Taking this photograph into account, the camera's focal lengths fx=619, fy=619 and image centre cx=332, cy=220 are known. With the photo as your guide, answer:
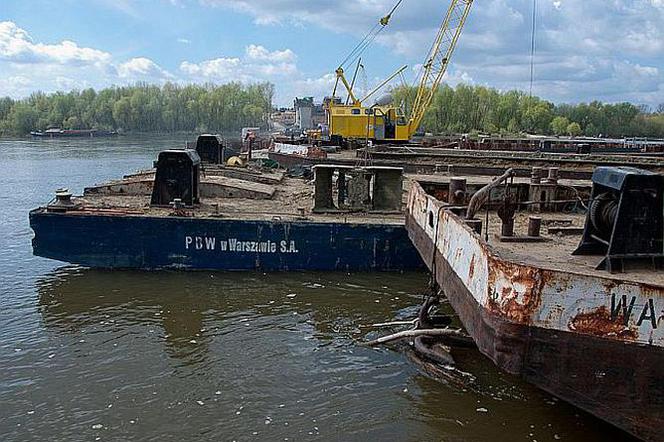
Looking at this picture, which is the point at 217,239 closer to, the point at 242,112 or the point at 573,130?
the point at 573,130

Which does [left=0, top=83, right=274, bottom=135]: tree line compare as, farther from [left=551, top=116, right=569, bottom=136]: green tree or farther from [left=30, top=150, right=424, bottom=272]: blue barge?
[left=30, top=150, right=424, bottom=272]: blue barge

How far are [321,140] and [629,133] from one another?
2743 inches

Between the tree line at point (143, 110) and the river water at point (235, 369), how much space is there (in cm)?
9847

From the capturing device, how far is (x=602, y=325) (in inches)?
200

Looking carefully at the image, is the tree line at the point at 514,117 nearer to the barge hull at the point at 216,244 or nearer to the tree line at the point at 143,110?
the tree line at the point at 143,110

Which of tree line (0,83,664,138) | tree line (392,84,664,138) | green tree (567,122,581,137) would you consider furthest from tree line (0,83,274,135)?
green tree (567,122,581,137)

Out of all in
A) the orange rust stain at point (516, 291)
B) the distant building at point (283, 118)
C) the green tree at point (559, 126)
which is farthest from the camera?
the distant building at point (283, 118)

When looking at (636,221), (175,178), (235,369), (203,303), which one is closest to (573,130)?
(175,178)

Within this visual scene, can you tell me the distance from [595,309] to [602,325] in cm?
15

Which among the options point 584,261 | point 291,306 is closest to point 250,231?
point 291,306

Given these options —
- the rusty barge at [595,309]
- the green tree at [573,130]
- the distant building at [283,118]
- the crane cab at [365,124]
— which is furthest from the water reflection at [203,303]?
the distant building at [283,118]

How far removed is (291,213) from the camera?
42.4 feet

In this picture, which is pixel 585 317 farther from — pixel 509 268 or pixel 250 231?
pixel 250 231

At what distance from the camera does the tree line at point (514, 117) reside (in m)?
81.9
